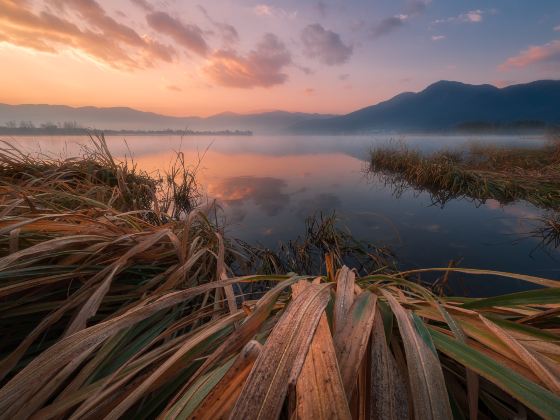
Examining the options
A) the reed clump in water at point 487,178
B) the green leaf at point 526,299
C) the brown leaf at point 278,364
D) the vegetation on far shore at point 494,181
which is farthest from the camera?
the reed clump in water at point 487,178

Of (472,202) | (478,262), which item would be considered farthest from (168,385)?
(472,202)

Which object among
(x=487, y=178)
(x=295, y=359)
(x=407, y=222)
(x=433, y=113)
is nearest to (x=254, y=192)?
(x=407, y=222)

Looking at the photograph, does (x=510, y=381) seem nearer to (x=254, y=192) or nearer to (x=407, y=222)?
(x=407, y=222)

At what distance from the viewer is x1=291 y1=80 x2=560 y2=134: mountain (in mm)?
139375

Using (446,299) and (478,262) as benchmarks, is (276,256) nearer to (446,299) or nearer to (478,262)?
(446,299)

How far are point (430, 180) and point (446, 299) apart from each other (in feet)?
22.6

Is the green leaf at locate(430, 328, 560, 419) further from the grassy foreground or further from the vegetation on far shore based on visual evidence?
the vegetation on far shore

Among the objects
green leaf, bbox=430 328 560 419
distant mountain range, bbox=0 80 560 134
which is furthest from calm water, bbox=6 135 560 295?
distant mountain range, bbox=0 80 560 134

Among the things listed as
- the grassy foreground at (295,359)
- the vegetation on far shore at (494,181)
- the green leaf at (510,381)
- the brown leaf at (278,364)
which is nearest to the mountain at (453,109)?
the vegetation on far shore at (494,181)

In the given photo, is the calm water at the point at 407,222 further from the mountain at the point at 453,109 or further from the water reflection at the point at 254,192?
the mountain at the point at 453,109

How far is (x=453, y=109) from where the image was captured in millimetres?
165250

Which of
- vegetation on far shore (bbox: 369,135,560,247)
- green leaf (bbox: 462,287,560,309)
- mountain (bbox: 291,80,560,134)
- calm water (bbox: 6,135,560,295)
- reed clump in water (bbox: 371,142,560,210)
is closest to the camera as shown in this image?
green leaf (bbox: 462,287,560,309)

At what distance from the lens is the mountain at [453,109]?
139375 millimetres

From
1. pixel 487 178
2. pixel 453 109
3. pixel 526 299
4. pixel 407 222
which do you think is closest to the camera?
pixel 526 299
